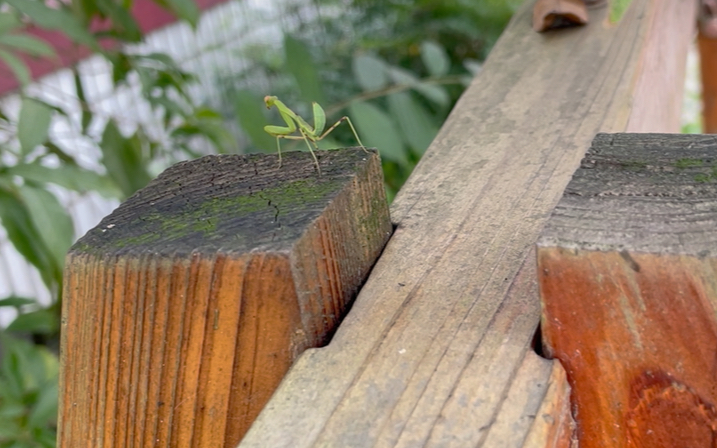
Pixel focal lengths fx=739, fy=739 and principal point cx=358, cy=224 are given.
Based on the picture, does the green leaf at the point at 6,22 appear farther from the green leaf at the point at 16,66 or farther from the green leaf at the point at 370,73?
the green leaf at the point at 370,73

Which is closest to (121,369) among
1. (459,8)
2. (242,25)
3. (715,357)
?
(715,357)

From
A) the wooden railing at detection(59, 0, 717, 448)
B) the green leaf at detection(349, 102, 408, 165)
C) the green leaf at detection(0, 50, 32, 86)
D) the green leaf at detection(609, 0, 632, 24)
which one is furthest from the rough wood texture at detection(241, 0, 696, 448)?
the green leaf at detection(0, 50, 32, 86)

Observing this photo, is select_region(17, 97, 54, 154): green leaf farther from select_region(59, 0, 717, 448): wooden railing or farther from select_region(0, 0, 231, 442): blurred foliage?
select_region(59, 0, 717, 448): wooden railing

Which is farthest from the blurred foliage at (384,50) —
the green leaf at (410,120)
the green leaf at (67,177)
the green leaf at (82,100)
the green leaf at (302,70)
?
the green leaf at (67,177)

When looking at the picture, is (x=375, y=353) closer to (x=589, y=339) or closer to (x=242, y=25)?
(x=589, y=339)

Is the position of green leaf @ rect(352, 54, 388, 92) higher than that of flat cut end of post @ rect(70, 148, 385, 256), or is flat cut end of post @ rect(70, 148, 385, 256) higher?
flat cut end of post @ rect(70, 148, 385, 256)

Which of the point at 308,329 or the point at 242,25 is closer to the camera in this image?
the point at 308,329

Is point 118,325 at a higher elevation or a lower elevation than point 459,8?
higher
